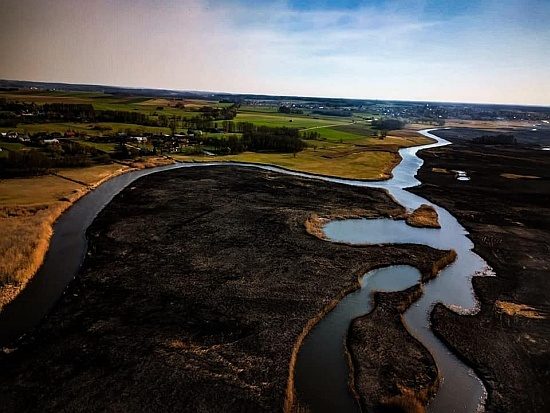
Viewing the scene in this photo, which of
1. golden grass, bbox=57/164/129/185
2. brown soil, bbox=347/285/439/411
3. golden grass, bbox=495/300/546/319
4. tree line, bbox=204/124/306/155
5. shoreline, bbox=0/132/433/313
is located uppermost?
tree line, bbox=204/124/306/155

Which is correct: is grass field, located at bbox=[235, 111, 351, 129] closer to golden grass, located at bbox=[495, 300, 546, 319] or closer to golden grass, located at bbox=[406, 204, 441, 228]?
golden grass, located at bbox=[406, 204, 441, 228]

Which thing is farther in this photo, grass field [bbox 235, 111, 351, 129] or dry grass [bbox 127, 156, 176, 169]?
grass field [bbox 235, 111, 351, 129]

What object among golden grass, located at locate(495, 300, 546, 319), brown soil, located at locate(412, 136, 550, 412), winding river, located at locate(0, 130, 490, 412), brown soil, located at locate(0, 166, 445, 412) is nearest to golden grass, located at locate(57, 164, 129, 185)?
winding river, located at locate(0, 130, 490, 412)

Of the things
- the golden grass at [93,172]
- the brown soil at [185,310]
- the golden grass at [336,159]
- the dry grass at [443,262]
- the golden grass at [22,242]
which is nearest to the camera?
the brown soil at [185,310]

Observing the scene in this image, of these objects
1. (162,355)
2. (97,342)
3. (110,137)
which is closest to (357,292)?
(162,355)

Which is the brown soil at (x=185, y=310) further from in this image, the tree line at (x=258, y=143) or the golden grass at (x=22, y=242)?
the tree line at (x=258, y=143)

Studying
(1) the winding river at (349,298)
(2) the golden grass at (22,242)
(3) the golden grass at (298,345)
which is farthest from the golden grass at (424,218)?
(2) the golden grass at (22,242)
